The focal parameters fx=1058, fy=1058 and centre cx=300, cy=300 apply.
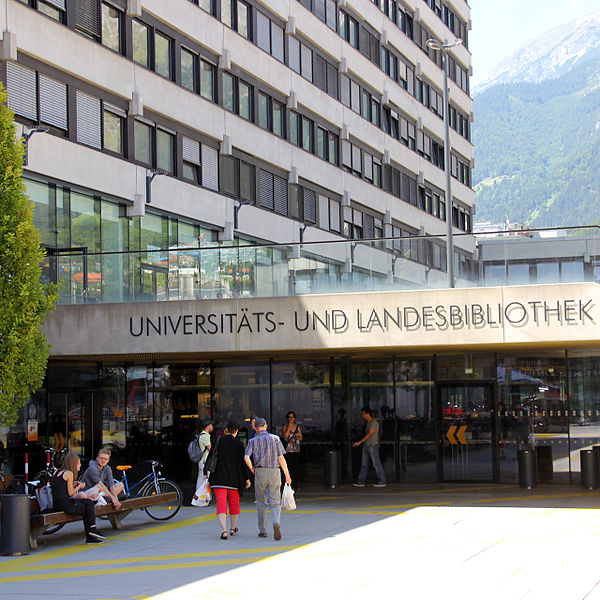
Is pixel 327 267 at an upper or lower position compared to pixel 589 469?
upper

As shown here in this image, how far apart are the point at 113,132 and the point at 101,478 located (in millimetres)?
14878

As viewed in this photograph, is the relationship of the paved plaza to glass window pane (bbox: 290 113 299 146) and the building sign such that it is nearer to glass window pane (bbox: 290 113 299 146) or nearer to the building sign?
the building sign

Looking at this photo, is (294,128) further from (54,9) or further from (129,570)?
(129,570)

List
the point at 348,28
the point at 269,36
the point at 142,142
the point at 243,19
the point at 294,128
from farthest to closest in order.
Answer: the point at 348,28, the point at 294,128, the point at 269,36, the point at 243,19, the point at 142,142

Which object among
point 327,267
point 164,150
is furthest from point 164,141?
point 327,267

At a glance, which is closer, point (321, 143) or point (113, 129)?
point (113, 129)

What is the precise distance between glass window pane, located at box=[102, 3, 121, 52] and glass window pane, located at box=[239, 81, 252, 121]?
Answer: 282 inches

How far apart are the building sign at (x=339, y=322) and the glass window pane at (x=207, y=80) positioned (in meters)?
14.0

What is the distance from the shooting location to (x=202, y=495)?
18.5m

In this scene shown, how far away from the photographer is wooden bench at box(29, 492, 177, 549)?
1548 cm

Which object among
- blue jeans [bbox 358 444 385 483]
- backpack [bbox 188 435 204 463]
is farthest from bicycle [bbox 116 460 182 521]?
blue jeans [bbox 358 444 385 483]

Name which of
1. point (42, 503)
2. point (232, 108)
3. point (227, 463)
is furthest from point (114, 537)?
point (232, 108)

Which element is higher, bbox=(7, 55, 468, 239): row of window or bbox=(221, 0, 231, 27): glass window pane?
bbox=(221, 0, 231, 27): glass window pane

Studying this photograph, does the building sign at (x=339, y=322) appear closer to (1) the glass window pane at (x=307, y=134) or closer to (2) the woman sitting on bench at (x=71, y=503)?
(2) the woman sitting on bench at (x=71, y=503)
